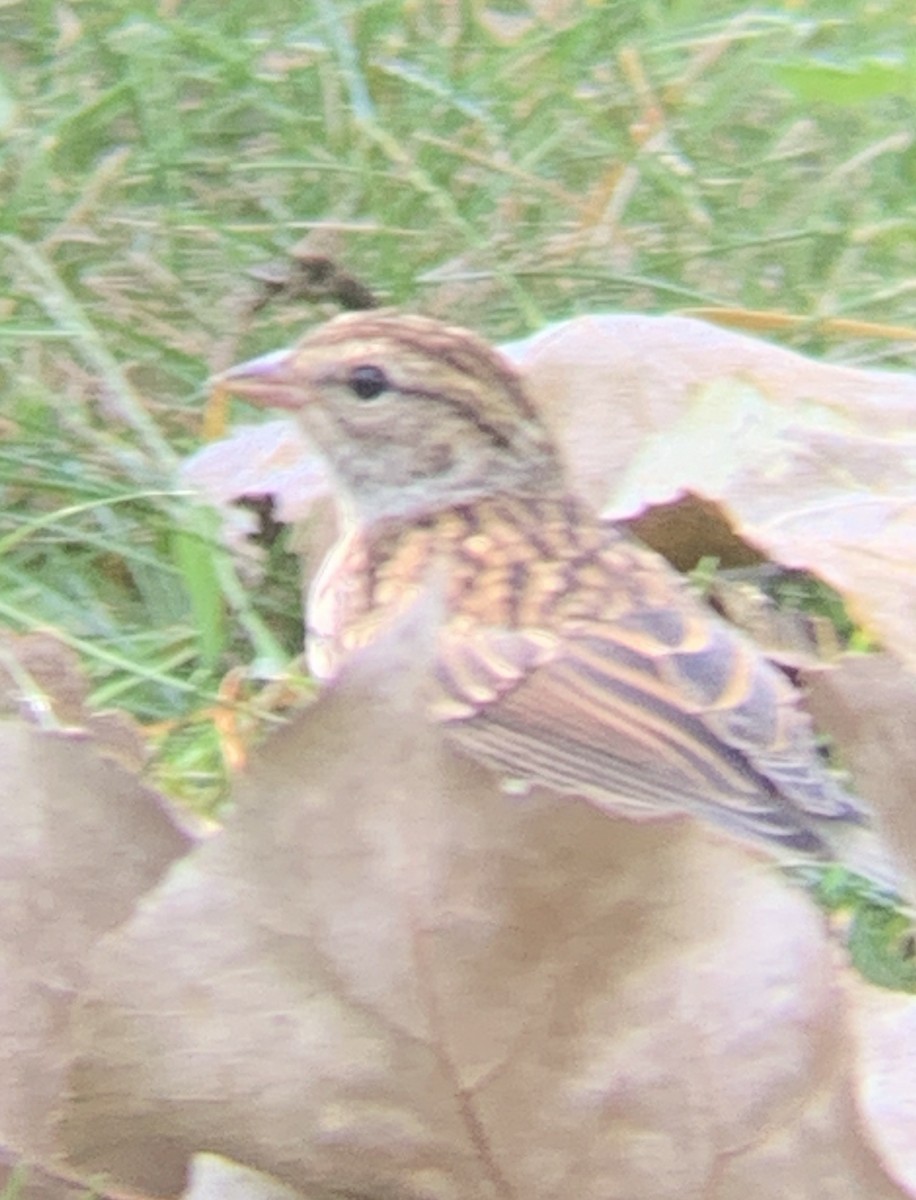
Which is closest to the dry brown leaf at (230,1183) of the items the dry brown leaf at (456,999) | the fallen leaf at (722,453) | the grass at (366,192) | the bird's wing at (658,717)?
the dry brown leaf at (456,999)

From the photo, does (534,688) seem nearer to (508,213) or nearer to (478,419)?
(478,419)

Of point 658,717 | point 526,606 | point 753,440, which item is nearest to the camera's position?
point 753,440

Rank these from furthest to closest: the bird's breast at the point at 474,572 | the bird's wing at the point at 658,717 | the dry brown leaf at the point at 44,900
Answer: the bird's breast at the point at 474,572
the bird's wing at the point at 658,717
the dry brown leaf at the point at 44,900

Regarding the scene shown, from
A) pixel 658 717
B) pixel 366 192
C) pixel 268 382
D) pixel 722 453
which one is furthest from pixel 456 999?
pixel 366 192

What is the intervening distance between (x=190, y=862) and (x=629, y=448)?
1141 mm

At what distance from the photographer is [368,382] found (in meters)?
2.24

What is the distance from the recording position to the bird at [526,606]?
1.77 m

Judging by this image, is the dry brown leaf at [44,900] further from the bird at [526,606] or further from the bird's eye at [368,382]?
the bird's eye at [368,382]

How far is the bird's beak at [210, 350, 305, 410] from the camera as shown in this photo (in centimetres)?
221

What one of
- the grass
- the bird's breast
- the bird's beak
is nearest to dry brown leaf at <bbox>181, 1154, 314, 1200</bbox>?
the bird's breast

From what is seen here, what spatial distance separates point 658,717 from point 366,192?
3.62 ft

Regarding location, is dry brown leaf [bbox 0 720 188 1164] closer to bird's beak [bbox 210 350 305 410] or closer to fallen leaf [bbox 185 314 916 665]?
fallen leaf [bbox 185 314 916 665]

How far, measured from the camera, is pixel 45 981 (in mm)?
1002

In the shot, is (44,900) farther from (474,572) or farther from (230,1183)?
(474,572)
